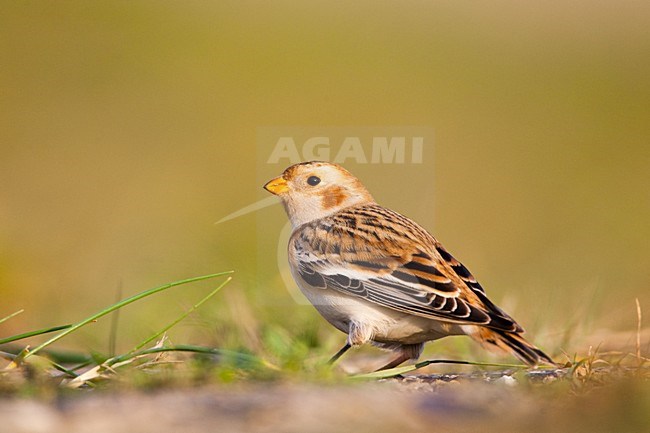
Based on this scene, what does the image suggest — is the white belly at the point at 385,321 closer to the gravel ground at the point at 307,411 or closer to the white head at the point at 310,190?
the white head at the point at 310,190

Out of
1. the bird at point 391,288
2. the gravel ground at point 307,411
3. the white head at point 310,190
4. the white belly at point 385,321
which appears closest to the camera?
the gravel ground at point 307,411

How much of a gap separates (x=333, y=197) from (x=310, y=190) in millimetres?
149

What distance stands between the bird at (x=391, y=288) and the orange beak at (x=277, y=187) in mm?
318

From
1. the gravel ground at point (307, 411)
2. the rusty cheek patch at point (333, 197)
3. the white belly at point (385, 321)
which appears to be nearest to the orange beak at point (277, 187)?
the rusty cheek patch at point (333, 197)

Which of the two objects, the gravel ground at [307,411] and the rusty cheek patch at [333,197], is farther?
the rusty cheek patch at [333,197]

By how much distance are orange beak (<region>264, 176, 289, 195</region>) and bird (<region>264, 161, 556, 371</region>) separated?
0.32 metres

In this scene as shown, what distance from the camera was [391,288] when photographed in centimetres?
534

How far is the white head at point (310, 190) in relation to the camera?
20.9 feet

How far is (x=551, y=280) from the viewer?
33.0 ft

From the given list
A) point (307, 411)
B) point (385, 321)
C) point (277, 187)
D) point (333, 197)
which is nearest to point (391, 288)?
point (385, 321)

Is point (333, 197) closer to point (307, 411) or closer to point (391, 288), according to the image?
point (391, 288)

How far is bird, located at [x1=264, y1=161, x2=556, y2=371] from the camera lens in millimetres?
5184

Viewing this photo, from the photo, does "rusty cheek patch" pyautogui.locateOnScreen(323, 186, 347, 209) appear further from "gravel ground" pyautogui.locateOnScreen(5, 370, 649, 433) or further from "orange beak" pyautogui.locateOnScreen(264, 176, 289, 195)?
"gravel ground" pyautogui.locateOnScreen(5, 370, 649, 433)

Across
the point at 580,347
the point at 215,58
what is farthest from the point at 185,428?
the point at 215,58
